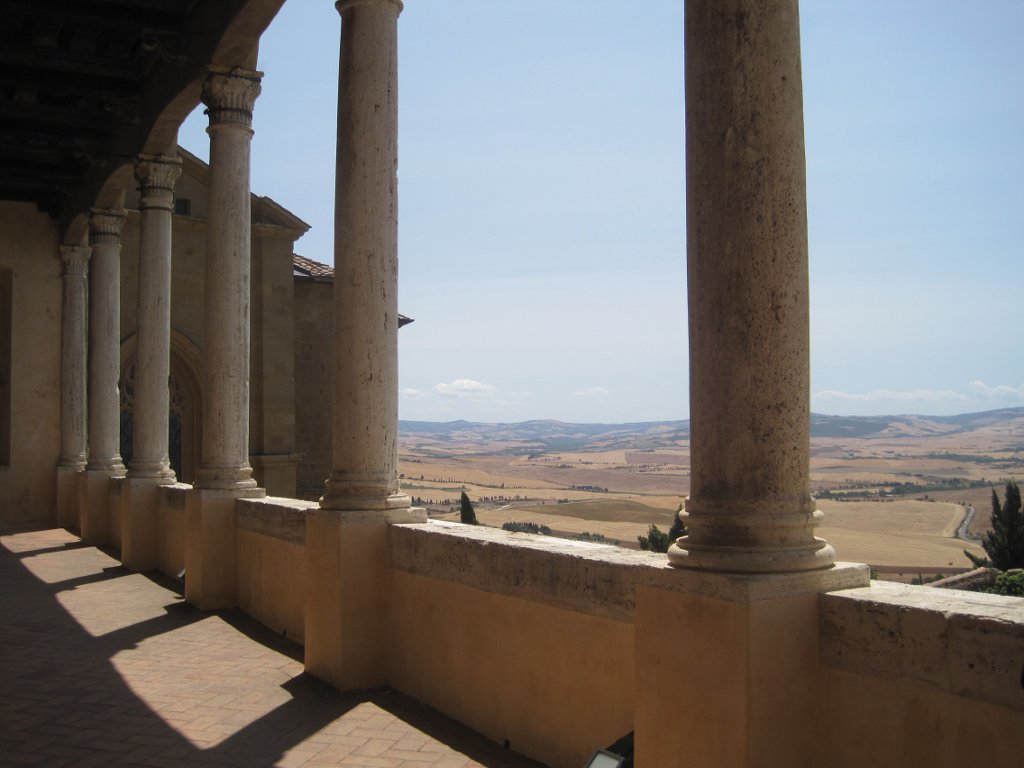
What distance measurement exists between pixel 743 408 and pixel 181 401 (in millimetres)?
18806

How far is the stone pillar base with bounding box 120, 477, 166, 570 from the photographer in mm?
11844

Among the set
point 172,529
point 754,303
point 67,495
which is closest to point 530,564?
point 754,303

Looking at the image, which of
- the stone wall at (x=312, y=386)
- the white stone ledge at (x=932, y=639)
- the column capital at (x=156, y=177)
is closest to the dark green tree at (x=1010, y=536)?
the stone wall at (x=312, y=386)

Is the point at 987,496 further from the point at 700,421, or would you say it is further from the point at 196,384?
the point at 700,421

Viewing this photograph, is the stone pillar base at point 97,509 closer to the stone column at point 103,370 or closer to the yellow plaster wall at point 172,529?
the stone column at point 103,370

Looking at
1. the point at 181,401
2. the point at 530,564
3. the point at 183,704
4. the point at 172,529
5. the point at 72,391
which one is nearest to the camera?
the point at 530,564

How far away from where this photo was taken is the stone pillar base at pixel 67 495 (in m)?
16.1

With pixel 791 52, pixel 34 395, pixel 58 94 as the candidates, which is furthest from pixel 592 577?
pixel 34 395

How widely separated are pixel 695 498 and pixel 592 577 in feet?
3.44

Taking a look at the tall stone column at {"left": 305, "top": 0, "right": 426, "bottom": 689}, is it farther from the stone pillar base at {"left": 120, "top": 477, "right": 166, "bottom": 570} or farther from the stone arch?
the stone arch

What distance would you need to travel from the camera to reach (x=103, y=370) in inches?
567

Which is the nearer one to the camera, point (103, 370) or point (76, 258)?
point (103, 370)

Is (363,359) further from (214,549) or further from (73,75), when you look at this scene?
(73,75)

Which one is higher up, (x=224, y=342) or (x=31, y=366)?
(x=31, y=366)
